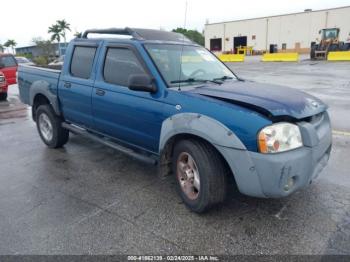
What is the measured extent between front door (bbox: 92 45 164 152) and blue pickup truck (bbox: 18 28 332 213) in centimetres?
1

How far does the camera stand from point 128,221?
10.9 ft

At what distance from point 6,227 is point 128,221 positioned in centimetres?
125

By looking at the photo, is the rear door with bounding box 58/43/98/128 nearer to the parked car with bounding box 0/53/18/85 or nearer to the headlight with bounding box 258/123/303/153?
the headlight with bounding box 258/123/303/153

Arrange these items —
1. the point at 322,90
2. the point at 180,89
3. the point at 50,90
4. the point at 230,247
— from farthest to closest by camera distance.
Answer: the point at 322,90
the point at 50,90
the point at 180,89
the point at 230,247

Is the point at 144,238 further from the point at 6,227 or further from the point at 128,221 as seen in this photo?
the point at 6,227

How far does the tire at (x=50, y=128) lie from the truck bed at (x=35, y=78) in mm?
419

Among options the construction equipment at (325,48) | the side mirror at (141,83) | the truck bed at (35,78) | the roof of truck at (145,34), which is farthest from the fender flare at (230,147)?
the construction equipment at (325,48)

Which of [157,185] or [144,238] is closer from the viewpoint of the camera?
[144,238]

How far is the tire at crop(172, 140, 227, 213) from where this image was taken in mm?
3115

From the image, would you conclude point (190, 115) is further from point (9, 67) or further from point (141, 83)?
point (9, 67)

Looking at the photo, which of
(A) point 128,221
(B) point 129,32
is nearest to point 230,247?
(A) point 128,221

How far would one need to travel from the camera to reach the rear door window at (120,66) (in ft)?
13.2

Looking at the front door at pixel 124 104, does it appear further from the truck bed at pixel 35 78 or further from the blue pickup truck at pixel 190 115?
the truck bed at pixel 35 78

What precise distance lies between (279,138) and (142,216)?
165 centimetres
